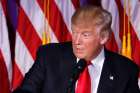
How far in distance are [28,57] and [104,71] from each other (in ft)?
3.82

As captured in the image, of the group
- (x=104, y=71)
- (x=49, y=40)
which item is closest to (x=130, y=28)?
(x=49, y=40)

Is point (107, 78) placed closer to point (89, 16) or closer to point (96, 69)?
point (96, 69)

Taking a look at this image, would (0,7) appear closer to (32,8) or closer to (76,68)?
(32,8)

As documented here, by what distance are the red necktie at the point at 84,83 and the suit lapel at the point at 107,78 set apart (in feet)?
0.22

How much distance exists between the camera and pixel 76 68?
1.93 m

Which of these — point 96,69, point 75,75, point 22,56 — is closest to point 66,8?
point 22,56

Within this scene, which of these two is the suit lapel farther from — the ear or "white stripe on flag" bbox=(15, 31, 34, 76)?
"white stripe on flag" bbox=(15, 31, 34, 76)

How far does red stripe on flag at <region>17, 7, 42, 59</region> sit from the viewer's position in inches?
128

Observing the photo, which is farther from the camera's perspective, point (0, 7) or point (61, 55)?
point (0, 7)

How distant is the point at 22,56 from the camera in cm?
328

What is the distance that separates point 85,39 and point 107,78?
268 millimetres

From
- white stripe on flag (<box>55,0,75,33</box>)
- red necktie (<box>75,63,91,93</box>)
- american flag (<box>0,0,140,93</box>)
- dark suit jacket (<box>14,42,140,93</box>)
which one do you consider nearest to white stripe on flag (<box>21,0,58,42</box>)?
american flag (<box>0,0,140,93</box>)

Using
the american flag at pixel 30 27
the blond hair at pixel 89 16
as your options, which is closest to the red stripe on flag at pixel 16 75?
the american flag at pixel 30 27

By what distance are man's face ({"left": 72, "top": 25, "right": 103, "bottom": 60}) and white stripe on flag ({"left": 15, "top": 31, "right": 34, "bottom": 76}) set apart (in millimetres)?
1266
